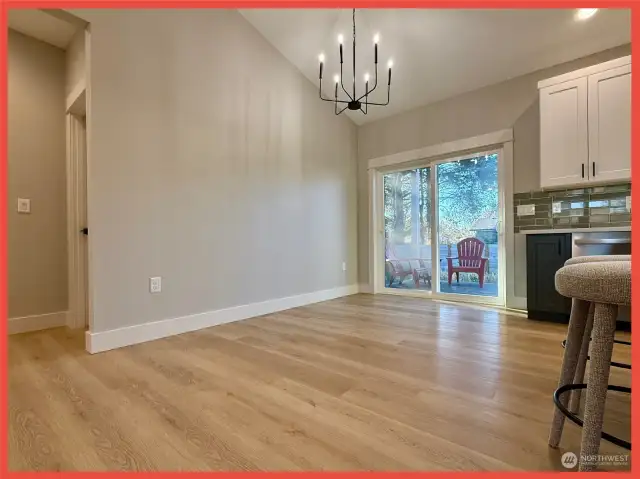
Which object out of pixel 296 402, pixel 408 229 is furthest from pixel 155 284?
pixel 408 229

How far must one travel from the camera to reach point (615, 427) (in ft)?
3.87

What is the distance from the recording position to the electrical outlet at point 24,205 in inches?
107

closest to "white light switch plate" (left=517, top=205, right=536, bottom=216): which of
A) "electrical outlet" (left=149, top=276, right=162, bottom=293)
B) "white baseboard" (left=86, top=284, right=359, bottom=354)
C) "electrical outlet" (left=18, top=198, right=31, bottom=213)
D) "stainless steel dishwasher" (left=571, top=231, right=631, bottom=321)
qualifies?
"stainless steel dishwasher" (left=571, top=231, right=631, bottom=321)

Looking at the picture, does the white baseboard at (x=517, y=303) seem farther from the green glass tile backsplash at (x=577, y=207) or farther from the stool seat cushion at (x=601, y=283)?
the stool seat cushion at (x=601, y=283)

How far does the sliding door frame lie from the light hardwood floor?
1082mm

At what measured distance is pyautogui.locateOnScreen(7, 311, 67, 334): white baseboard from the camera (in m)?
2.65

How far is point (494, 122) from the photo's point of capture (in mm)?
3443

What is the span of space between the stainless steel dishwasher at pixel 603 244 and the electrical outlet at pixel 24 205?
4.54 metres

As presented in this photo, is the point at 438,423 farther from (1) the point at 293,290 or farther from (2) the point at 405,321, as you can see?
(1) the point at 293,290

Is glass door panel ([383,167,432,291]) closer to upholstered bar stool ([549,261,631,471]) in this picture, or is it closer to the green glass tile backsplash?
the green glass tile backsplash

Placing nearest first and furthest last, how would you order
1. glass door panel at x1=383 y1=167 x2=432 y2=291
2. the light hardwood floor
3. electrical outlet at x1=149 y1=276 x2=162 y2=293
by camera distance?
the light hardwood floor
electrical outlet at x1=149 y1=276 x2=162 y2=293
glass door panel at x1=383 y1=167 x2=432 y2=291

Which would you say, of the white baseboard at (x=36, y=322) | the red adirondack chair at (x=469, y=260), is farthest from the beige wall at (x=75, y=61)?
the red adirondack chair at (x=469, y=260)

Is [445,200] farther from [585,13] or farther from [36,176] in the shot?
[36,176]

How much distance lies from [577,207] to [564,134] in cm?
67
